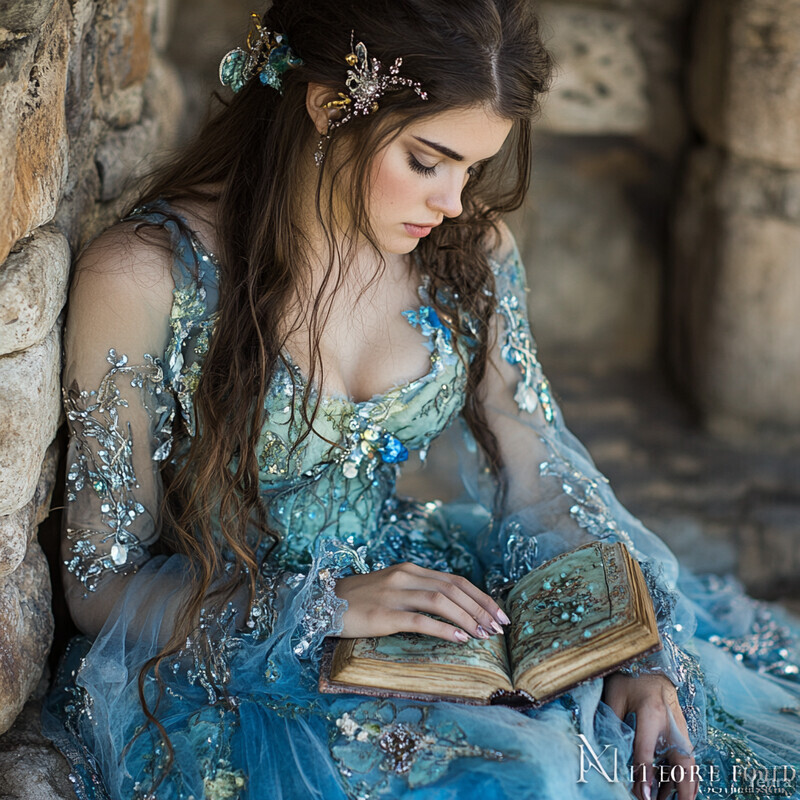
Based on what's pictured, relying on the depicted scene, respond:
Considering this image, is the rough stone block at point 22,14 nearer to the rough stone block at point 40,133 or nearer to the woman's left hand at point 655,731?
the rough stone block at point 40,133

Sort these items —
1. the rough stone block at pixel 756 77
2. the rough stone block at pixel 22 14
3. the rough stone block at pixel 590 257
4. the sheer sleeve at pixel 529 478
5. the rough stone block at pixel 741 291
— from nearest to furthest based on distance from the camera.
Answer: the rough stone block at pixel 22 14 → the sheer sleeve at pixel 529 478 → the rough stone block at pixel 756 77 → the rough stone block at pixel 741 291 → the rough stone block at pixel 590 257

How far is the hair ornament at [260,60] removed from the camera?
158cm

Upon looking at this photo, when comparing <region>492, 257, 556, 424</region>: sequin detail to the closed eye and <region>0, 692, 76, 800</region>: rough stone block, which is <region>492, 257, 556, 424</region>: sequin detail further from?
<region>0, 692, 76, 800</region>: rough stone block

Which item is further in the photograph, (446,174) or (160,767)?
(446,174)

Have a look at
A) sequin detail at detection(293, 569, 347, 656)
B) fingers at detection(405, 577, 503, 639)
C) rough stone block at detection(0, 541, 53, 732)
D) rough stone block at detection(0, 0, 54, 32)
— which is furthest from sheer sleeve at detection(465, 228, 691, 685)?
rough stone block at detection(0, 0, 54, 32)

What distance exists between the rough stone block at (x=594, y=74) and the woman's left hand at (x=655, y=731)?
253 cm

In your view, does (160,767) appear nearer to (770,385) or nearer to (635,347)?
(770,385)

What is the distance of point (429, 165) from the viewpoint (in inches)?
59.6

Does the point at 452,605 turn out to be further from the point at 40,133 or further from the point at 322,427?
the point at 40,133

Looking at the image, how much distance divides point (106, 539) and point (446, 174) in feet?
2.47

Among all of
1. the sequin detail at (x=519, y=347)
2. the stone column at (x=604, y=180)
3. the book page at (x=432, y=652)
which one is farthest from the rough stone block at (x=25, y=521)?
the stone column at (x=604, y=180)

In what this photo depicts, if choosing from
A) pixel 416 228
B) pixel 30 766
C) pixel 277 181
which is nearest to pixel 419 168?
pixel 416 228

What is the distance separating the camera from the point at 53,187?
143 centimetres

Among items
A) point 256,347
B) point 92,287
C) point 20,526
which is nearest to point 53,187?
point 92,287
